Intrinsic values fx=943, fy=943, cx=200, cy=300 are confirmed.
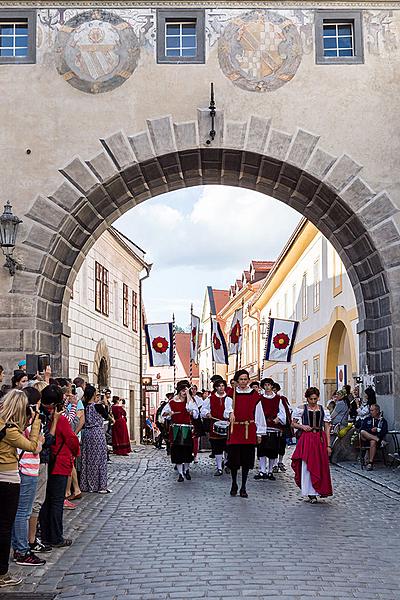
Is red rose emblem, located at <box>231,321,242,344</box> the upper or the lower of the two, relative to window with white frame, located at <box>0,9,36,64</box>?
lower

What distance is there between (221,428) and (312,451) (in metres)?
4.85

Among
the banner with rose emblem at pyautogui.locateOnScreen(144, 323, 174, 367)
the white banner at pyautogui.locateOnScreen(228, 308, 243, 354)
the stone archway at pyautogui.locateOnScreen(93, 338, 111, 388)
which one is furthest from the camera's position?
the stone archway at pyautogui.locateOnScreen(93, 338, 111, 388)

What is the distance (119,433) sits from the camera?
80.9ft

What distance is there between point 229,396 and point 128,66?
6758mm

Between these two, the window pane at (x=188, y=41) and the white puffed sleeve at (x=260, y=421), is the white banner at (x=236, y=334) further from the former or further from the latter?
the white puffed sleeve at (x=260, y=421)

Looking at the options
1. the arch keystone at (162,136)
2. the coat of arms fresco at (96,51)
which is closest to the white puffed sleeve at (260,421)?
the arch keystone at (162,136)

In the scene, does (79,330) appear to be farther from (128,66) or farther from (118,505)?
(118,505)

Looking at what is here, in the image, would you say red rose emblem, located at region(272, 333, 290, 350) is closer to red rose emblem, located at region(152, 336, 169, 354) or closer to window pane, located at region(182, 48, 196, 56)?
red rose emblem, located at region(152, 336, 169, 354)

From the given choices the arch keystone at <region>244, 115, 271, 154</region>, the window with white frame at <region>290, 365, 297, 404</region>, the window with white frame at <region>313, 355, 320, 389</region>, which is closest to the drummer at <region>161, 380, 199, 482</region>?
the arch keystone at <region>244, 115, 271, 154</region>

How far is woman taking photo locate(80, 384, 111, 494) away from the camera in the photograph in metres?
14.6

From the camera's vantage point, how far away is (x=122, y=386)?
34.0 m

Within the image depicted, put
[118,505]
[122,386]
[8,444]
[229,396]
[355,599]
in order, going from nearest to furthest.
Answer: [355,599]
[8,444]
[118,505]
[229,396]
[122,386]

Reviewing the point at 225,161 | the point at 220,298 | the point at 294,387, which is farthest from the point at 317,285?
the point at 220,298

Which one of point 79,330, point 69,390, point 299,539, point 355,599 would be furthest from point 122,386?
point 355,599
